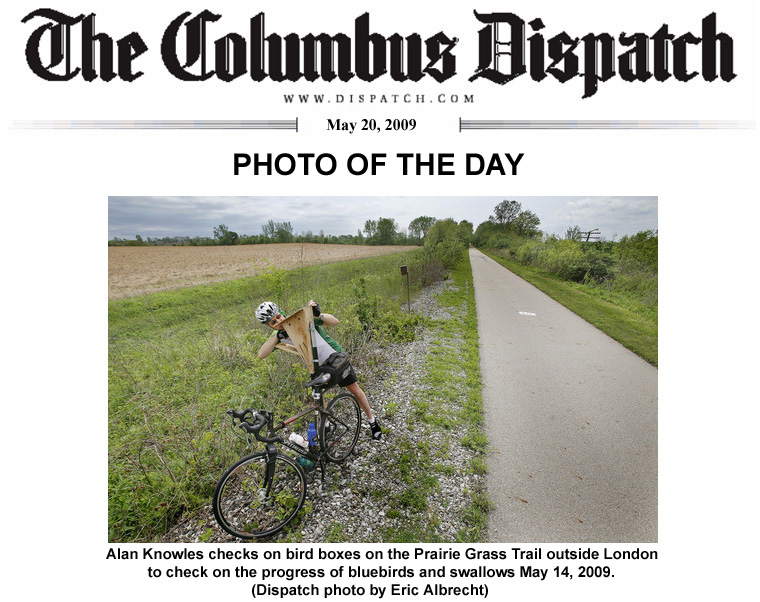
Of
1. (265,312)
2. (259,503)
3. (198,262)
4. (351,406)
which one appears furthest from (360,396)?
(198,262)

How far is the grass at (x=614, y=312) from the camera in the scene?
6930 millimetres

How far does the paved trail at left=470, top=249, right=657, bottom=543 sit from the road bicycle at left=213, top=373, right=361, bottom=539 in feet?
5.76

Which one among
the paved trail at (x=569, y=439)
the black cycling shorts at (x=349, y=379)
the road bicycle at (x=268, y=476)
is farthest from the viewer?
the black cycling shorts at (x=349, y=379)

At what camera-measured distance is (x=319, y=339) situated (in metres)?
3.16

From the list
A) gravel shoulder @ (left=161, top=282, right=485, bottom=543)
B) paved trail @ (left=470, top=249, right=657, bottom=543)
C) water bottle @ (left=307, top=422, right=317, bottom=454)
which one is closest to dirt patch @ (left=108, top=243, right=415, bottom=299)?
water bottle @ (left=307, top=422, right=317, bottom=454)

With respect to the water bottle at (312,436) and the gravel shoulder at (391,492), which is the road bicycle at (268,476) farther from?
the gravel shoulder at (391,492)

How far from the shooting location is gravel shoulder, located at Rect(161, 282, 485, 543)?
267 cm

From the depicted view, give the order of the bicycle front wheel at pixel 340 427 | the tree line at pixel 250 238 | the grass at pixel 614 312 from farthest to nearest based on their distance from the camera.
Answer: the grass at pixel 614 312 → the tree line at pixel 250 238 → the bicycle front wheel at pixel 340 427

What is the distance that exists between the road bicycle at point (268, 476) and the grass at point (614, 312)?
6.55m

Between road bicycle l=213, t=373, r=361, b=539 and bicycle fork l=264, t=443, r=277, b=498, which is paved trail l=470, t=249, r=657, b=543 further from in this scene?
bicycle fork l=264, t=443, r=277, b=498

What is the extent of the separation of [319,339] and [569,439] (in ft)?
11.1

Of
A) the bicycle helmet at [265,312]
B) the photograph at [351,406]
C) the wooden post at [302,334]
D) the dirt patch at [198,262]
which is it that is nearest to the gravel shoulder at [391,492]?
the photograph at [351,406]

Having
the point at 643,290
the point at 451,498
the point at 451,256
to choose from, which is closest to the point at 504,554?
the point at 451,498

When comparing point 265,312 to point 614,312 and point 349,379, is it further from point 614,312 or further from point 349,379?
point 614,312
